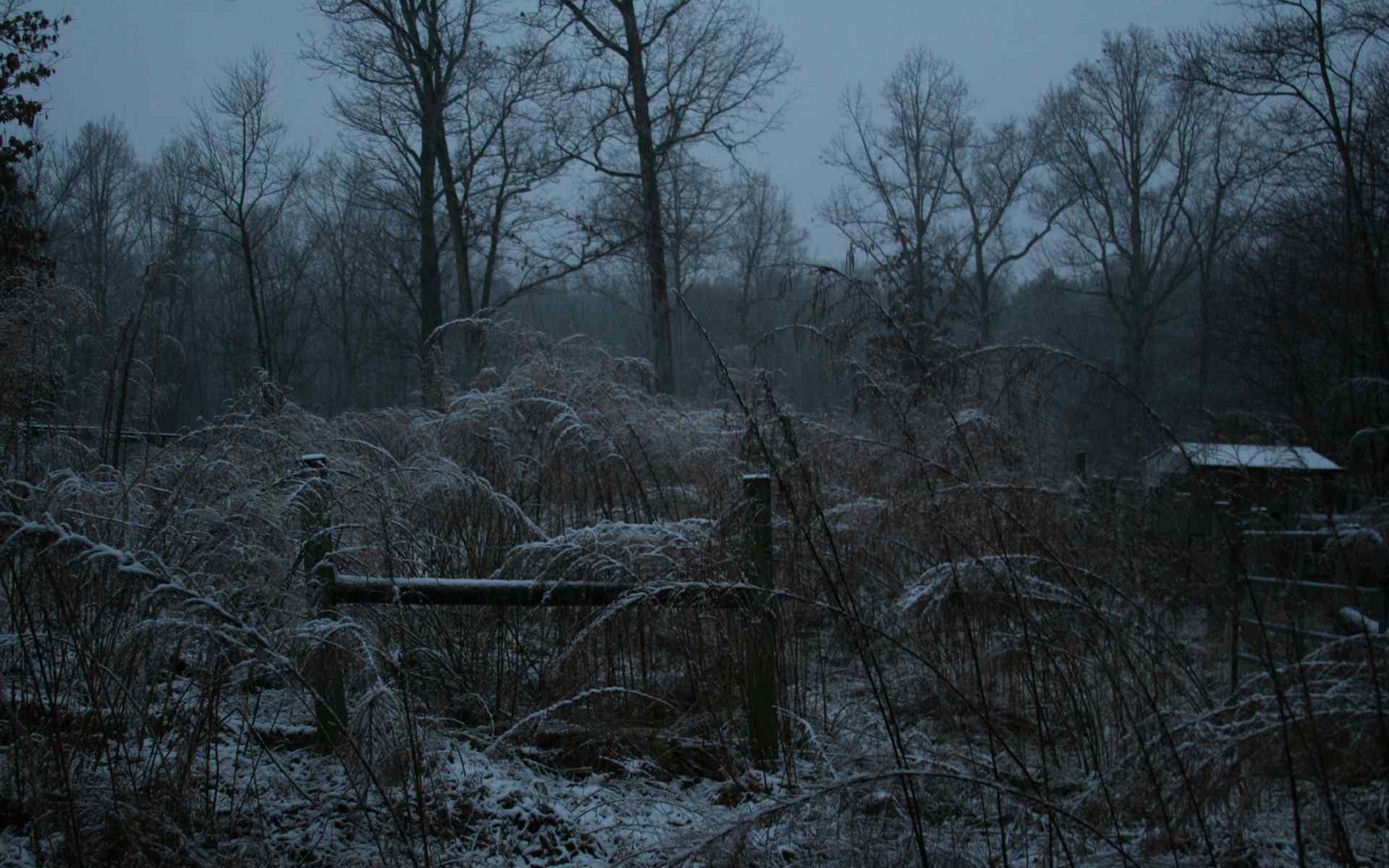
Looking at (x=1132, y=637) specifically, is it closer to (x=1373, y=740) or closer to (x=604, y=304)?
(x=1373, y=740)

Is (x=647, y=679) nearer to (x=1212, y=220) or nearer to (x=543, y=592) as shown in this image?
(x=543, y=592)

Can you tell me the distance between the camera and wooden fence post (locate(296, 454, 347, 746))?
2648 millimetres

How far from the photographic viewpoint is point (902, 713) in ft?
11.7

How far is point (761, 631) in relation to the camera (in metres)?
3.02

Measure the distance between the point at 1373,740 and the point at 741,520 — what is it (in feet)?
5.60

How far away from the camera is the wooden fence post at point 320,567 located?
2648 mm

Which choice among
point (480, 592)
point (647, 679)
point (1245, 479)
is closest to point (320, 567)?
point (480, 592)

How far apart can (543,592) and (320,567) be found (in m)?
0.74

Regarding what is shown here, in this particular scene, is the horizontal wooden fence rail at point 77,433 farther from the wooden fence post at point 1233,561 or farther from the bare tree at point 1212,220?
the bare tree at point 1212,220

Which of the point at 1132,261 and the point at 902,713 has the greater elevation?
the point at 1132,261

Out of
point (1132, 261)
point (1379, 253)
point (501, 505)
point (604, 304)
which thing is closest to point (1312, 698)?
point (501, 505)

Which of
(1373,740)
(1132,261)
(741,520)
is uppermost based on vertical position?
(1132,261)

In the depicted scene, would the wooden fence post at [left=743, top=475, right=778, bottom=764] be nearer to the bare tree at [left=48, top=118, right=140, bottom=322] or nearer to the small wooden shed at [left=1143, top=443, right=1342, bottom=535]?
the small wooden shed at [left=1143, top=443, right=1342, bottom=535]

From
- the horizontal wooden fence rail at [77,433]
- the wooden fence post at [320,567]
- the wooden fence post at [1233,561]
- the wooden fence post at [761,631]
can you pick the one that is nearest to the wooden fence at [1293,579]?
the wooden fence post at [1233,561]
